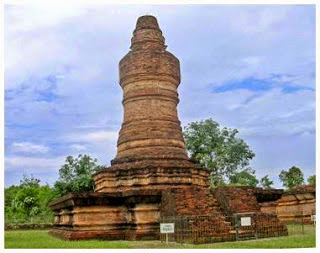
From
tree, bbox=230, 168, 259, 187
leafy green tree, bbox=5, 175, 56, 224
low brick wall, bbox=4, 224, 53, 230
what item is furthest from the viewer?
leafy green tree, bbox=5, 175, 56, 224

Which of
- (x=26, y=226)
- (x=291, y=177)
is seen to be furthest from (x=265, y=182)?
(x=26, y=226)

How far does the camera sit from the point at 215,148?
1320 inches

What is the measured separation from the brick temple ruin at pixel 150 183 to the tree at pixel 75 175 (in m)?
16.6

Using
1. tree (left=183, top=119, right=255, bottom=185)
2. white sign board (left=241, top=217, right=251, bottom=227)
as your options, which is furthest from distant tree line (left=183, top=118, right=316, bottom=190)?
white sign board (left=241, top=217, right=251, bottom=227)

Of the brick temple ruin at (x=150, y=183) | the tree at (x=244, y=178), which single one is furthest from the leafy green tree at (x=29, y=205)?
the brick temple ruin at (x=150, y=183)

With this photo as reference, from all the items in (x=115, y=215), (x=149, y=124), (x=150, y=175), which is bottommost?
(x=115, y=215)

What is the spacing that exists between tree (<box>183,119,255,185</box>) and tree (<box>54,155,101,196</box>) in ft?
23.9

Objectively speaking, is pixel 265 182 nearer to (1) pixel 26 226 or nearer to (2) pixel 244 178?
(2) pixel 244 178

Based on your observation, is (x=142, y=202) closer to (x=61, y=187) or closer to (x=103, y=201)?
(x=103, y=201)

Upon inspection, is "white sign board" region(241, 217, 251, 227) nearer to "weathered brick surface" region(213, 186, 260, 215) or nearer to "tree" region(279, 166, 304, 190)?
"weathered brick surface" region(213, 186, 260, 215)

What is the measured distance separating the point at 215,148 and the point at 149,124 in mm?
17427

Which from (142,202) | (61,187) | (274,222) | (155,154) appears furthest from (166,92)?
(61,187)

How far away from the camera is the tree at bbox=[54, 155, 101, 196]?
33.6 metres

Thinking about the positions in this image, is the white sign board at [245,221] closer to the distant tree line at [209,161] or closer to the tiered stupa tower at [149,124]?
the tiered stupa tower at [149,124]
